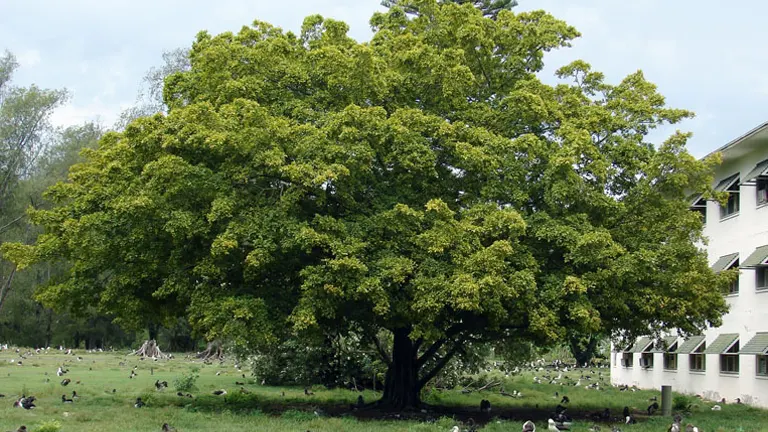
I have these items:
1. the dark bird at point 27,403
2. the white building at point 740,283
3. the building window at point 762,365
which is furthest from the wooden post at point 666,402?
the dark bird at point 27,403

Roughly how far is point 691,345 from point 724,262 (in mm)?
5158

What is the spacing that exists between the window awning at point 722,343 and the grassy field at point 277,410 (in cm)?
214

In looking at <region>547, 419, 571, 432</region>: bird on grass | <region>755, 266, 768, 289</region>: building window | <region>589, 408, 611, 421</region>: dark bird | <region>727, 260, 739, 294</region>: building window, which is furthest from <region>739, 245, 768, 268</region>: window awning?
<region>547, 419, 571, 432</region>: bird on grass

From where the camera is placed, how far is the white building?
27984 millimetres

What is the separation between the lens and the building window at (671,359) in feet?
119

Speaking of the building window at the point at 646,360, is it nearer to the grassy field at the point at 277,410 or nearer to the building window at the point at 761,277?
the grassy field at the point at 277,410

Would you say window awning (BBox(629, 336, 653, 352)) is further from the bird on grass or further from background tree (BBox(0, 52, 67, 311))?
background tree (BBox(0, 52, 67, 311))

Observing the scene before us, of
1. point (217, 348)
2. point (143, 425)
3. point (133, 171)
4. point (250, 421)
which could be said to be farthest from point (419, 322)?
point (217, 348)

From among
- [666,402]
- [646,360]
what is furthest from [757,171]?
[646,360]

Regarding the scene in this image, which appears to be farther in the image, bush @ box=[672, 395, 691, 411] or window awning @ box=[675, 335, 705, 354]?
window awning @ box=[675, 335, 705, 354]

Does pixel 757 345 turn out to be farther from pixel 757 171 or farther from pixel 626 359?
pixel 626 359

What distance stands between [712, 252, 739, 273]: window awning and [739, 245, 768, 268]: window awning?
141 centimetres

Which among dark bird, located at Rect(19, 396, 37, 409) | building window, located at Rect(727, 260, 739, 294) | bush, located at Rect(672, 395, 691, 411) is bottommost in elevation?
dark bird, located at Rect(19, 396, 37, 409)

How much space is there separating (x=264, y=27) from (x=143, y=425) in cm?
1320
